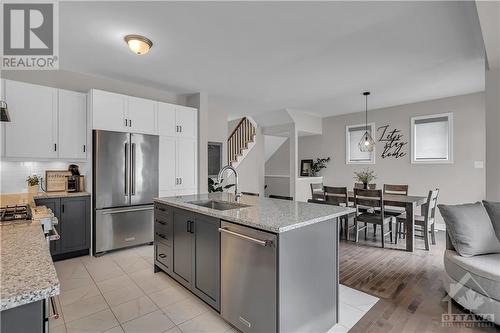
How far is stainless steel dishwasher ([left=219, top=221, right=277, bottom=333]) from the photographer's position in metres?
1.69

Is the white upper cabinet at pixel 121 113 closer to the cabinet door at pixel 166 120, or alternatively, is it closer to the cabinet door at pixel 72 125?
the cabinet door at pixel 166 120

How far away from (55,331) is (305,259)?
2032 millimetres

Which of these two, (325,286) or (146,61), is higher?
(146,61)

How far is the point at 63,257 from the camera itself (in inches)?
138

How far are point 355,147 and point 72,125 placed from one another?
6.12 meters

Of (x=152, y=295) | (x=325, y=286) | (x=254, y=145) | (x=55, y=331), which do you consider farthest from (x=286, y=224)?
(x=254, y=145)

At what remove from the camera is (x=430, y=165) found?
545cm

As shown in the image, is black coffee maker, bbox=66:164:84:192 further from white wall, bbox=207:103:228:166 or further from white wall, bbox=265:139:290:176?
white wall, bbox=265:139:290:176

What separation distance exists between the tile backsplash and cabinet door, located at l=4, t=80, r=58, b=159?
1.25 feet

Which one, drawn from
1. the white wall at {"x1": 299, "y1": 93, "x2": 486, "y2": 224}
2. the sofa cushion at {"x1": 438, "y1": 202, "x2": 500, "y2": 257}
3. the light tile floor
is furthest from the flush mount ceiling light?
the white wall at {"x1": 299, "y1": 93, "x2": 486, "y2": 224}

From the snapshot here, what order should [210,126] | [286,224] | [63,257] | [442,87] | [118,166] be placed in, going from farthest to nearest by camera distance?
[210,126] → [442,87] → [118,166] → [63,257] → [286,224]

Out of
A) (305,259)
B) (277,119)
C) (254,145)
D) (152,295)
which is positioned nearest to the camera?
(305,259)

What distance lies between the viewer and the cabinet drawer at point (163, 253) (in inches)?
111

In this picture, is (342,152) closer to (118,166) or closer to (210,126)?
(210,126)
